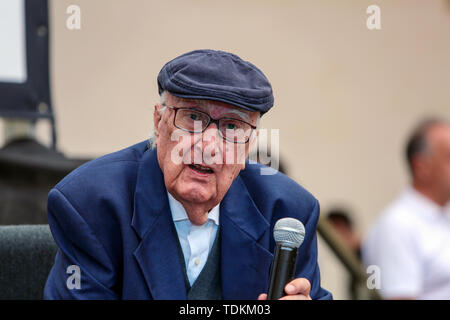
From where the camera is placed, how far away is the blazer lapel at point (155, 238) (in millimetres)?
1226

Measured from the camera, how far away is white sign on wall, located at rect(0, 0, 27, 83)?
6.49ft

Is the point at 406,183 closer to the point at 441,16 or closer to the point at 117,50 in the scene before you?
the point at 441,16

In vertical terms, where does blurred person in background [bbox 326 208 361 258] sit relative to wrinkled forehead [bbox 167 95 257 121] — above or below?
below

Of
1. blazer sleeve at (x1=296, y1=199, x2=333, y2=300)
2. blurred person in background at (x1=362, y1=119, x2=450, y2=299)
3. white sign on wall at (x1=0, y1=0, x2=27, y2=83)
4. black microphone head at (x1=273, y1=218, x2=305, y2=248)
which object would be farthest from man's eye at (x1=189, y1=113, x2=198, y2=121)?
blurred person in background at (x1=362, y1=119, x2=450, y2=299)

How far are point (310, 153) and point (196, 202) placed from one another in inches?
136

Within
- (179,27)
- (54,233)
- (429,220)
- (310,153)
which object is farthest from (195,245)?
(310,153)

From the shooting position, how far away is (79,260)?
124 cm

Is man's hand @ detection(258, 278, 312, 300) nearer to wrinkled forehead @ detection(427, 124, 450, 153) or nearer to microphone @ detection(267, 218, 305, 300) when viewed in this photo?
microphone @ detection(267, 218, 305, 300)

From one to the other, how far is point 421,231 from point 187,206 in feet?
5.54

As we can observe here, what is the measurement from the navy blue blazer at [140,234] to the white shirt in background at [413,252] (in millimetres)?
1373

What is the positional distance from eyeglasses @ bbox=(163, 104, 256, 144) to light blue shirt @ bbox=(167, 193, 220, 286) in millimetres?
182

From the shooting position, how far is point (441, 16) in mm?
4730

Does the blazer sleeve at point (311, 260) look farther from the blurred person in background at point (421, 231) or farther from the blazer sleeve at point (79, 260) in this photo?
the blurred person in background at point (421, 231)

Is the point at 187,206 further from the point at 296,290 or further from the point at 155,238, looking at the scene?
the point at 296,290
